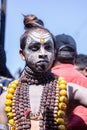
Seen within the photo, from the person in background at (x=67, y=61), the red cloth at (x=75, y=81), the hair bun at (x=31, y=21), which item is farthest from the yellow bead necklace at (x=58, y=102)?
the hair bun at (x=31, y=21)

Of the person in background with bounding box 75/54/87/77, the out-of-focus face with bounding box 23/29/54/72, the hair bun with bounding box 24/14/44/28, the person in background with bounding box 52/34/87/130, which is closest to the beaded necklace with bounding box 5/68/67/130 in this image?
the out-of-focus face with bounding box 23/29/54/72

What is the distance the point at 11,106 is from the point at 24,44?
60 cm

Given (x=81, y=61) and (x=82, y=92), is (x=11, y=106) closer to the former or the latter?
(x=82, y=92)

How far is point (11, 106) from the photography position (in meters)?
5.42

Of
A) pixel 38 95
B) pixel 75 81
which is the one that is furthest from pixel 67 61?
pixel 38 95

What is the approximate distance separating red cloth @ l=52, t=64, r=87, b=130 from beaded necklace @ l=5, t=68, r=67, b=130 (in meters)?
0.31

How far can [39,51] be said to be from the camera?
545 cm

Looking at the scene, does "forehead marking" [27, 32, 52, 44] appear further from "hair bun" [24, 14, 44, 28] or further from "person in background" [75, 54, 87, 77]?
"person in background" [75, 54, 87, 77]

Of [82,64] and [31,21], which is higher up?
[31,21]

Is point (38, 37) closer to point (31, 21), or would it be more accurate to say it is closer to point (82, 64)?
point (31, 21)

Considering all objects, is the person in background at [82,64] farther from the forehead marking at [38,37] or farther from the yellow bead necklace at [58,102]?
the yellow bead necklace at [58,102]

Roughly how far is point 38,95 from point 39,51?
40cm

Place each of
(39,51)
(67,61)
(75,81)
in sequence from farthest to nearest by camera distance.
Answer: (67,61)
(75,81)
(39,51)

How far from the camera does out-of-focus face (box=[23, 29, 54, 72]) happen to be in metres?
5.36
